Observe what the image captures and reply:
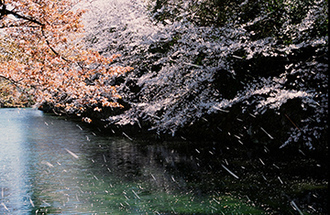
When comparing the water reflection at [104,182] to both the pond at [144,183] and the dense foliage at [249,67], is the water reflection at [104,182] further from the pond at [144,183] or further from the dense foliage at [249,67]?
the dense foliage at [249,67]

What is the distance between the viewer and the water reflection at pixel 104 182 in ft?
21.5

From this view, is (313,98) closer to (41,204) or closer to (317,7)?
(317,7)

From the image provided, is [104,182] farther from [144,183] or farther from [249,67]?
[249,67]

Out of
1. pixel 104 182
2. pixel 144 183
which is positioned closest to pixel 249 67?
pixel 144 183

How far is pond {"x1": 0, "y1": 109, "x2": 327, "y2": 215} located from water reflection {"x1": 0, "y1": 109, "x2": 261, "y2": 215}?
0.06 feet

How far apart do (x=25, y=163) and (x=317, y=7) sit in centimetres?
958

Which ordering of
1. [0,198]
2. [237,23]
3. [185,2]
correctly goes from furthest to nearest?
[185,2], [237,23], [0,198]

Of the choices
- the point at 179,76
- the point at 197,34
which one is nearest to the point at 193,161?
the point at 179,76

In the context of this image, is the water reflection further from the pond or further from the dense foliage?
the dense foliage

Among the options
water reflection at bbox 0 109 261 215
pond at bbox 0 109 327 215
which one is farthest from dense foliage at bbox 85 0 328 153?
water reflection at bbox 0 109 261 215

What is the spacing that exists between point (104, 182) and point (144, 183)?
1016 mm

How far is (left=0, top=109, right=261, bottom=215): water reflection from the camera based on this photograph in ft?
21.5

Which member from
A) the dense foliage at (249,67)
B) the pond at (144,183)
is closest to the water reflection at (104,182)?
the pond at (144,183)

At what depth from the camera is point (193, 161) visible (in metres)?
10.4
